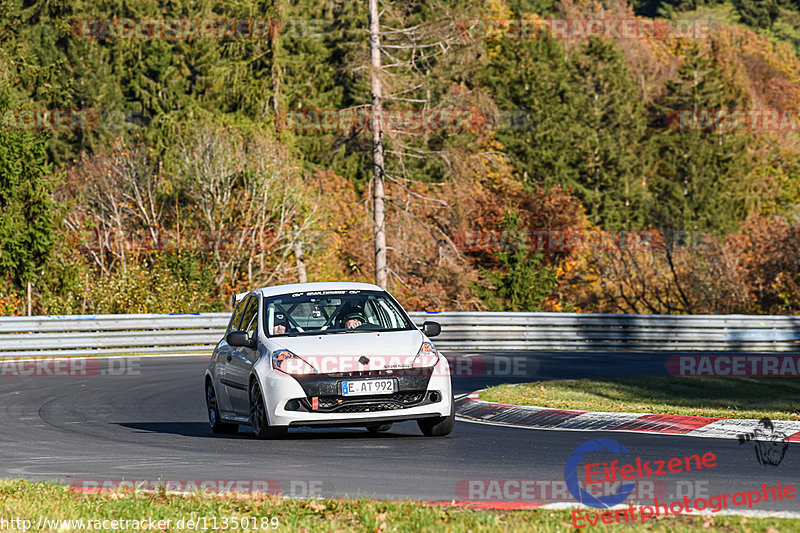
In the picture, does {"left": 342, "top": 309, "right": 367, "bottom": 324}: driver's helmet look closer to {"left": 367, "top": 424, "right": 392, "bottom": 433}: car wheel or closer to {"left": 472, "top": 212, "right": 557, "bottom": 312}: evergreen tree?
{"left": 367, "top": 424, "right": 392, "bottom": 433}: car wheel

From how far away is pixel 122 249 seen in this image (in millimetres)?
43719

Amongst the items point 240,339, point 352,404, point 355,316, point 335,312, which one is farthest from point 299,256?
point 352,404

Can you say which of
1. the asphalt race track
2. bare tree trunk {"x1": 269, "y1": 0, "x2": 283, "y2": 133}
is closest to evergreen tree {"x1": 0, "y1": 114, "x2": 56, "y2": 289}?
the asphalt race track

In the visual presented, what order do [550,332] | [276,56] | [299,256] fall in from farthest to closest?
1. [276,56]
2. [299,256]
3. [550,332]

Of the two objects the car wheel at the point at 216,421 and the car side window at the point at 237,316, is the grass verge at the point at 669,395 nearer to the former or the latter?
the car side window at the point at 237,316

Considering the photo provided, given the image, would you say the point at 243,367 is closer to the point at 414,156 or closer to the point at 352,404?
the point at 352,404

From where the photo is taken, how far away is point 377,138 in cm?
3844

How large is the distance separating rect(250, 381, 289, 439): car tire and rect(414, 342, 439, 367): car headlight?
148 centimetres

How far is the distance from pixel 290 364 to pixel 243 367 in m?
1.13

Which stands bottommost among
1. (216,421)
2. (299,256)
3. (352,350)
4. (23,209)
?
(299,256)

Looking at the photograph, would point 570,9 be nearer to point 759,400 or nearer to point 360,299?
point 759,400

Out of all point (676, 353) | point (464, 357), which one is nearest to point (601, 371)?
point (464, 357)

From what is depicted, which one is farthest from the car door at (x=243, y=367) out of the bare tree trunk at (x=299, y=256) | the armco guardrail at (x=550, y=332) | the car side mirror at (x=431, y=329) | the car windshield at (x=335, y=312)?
the bare tree trunk at (x=299, y=256)

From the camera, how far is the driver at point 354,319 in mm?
12852
